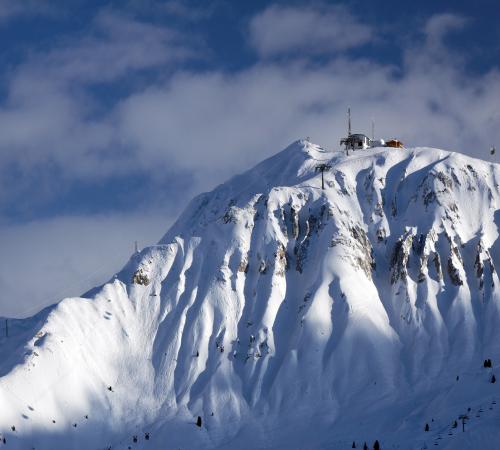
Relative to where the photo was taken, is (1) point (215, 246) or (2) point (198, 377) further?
(1) point (215, 246)

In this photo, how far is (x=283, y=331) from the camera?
174 metres

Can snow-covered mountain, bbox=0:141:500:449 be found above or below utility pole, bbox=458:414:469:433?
above

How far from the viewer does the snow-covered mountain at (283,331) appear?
155625 mm

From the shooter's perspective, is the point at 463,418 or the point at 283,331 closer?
the point at 463,418

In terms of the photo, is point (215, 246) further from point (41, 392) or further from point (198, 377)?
point (41, 392)

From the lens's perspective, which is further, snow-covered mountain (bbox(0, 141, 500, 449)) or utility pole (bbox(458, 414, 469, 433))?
snow-covered mountain (bbox(0, 141, 500, 449))

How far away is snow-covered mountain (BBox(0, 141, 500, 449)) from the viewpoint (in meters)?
156

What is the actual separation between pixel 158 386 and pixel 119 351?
11.5 meters

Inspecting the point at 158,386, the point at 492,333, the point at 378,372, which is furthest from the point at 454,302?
the point at 158,386

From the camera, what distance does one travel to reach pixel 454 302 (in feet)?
575

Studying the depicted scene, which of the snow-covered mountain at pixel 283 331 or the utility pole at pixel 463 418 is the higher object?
the snow-covered mountain at pixel 283 331

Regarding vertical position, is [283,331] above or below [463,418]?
above

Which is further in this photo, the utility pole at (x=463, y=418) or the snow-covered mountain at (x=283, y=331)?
the snow-covered mountain at (x=283, y=331)

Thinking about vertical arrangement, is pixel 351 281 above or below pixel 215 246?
below
